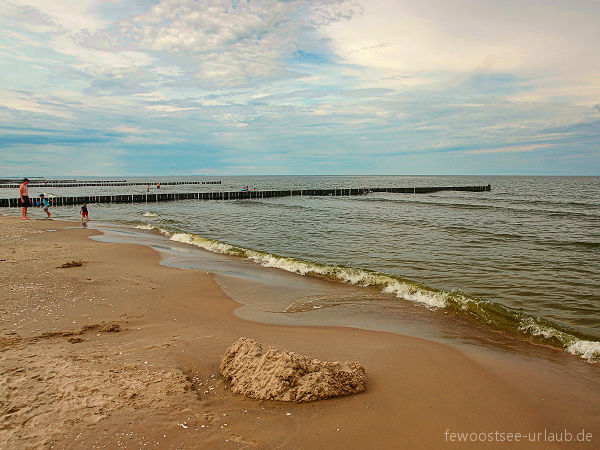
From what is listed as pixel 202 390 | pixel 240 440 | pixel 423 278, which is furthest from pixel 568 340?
pixel 202 390

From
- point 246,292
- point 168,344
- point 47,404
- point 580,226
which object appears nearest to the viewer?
point 47,404

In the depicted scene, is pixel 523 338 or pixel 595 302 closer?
pixel 523 338

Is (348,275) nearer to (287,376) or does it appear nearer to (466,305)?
(466,305)

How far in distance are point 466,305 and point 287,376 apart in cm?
553

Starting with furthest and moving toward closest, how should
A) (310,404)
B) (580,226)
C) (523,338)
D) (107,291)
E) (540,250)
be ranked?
(580,226) < (540,250) < (107,291) < (523,338) < (310,404)

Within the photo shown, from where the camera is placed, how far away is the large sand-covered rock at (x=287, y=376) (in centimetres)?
411

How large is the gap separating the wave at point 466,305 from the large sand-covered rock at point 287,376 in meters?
4.09

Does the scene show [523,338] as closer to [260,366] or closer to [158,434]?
[260,366]

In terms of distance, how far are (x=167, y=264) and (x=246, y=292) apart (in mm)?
4159

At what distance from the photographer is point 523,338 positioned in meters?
6.89

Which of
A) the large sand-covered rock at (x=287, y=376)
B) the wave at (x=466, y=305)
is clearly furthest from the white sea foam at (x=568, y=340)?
the large sand-covered rock at (x=287, y=376)

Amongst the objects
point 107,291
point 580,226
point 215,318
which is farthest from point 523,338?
point 580,226

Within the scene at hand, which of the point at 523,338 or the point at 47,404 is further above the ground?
the point at 47,404

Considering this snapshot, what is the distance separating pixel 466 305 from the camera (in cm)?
826
